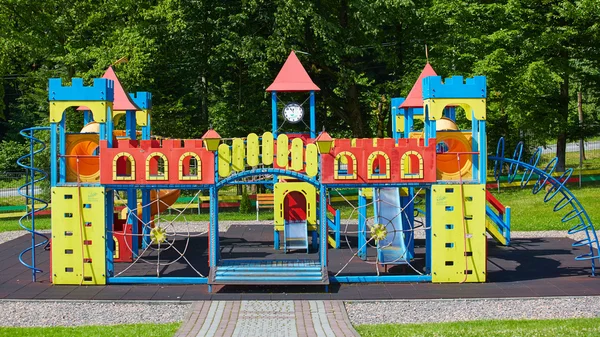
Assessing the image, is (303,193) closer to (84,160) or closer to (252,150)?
(252,150)

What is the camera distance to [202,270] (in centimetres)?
1437

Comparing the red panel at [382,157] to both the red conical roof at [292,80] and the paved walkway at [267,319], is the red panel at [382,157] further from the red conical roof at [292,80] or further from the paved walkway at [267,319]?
the red conical roof at [292,80]

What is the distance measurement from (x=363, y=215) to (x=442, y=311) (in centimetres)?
576

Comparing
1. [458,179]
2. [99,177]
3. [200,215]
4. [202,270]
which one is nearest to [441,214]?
[458,179]

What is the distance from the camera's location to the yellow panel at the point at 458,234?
12.9 meters

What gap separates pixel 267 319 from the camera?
10258mm

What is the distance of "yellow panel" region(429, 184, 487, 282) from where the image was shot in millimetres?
12914

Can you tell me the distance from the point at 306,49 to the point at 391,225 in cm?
1392

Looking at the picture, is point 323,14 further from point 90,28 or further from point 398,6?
point 90,28

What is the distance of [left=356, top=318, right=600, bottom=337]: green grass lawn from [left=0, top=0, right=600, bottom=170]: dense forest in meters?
16.8

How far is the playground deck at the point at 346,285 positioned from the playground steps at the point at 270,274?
0.21m

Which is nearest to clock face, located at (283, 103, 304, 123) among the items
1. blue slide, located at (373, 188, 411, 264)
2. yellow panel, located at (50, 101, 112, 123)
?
blue slide, located at (373, 188, 411, 264)

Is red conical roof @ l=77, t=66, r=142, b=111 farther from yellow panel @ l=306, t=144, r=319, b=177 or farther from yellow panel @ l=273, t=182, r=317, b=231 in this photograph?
yellow panel @ l=306, t=144, r=319, b=177

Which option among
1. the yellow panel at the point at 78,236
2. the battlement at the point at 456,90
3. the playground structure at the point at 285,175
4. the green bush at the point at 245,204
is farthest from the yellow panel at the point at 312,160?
the green bush at the point at 245,204
